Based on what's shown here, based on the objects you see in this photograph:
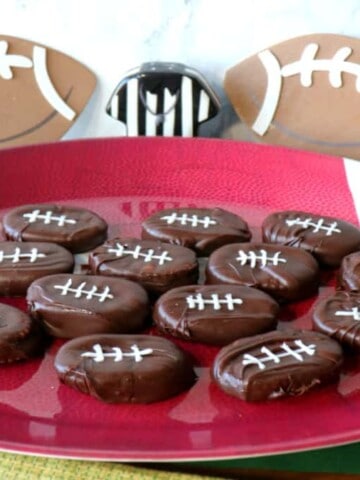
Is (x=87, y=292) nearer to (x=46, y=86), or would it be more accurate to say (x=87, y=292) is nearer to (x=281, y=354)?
(x=281, y=354)

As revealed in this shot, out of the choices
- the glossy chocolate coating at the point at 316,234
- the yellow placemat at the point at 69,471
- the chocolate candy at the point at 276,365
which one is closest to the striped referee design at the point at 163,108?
the glossy chocolate coating at the point at 316,234

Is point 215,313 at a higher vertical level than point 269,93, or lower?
lower

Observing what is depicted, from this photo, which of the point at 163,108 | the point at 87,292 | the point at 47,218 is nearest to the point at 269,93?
the point at 163,108

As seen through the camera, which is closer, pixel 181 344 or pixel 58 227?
pixel 181 344

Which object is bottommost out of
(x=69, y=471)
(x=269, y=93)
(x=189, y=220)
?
(x=69, y=471)

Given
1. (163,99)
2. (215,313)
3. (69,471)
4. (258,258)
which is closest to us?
(69,471)
